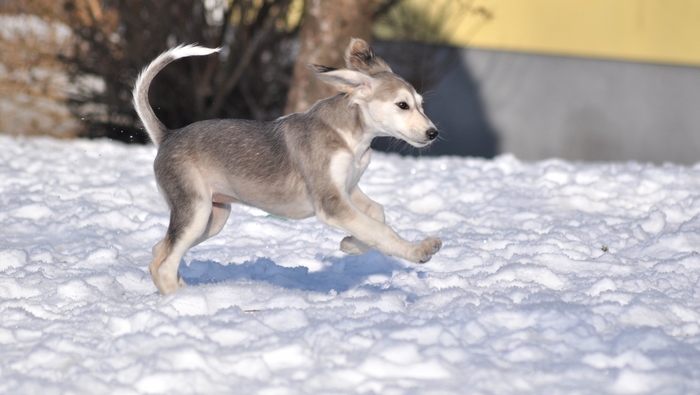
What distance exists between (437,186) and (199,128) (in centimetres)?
308

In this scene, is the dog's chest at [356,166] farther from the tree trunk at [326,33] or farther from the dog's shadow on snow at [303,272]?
the tree trunk at [326,33]

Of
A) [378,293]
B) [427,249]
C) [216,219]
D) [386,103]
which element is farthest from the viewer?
[216,219]

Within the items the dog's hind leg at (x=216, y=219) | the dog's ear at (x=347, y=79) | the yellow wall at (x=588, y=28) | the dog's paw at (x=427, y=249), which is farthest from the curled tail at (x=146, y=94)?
the yellow wall at (x=588, y=28)

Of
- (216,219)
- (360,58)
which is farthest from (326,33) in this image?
(216,219)

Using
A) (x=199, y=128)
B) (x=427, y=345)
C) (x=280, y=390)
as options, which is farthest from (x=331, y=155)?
(x=280, y=390)

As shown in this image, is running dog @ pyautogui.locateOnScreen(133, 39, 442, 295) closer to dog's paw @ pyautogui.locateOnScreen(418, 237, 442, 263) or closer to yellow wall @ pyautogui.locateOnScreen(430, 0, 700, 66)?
dog's paw @ pyautogui.locateOnScreen(418, 237, 442, 263)

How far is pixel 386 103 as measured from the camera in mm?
4215

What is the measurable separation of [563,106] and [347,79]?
728 centimetres

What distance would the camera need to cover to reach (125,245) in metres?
5.70

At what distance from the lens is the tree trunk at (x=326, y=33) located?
8.40 meters

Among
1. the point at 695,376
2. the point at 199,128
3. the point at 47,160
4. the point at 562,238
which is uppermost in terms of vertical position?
the point at 562,238

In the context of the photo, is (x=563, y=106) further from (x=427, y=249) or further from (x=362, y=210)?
(x=427, y=249)

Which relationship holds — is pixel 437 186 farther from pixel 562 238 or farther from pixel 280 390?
pixel 280 390

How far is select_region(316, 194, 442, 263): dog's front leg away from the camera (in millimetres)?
3979
